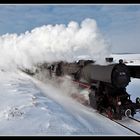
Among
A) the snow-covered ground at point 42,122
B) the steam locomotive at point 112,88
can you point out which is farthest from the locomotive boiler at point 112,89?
the snow-covered ground at point 42,122

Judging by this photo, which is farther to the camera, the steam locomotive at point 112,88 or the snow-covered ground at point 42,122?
the steam locomotive at point 112,88

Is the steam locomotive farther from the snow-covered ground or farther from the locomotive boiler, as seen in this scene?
the snow-covered ground

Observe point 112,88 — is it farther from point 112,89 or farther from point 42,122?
point 42,122

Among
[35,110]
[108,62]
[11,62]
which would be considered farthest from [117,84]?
[11,62]

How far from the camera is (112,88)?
14461 millimetres

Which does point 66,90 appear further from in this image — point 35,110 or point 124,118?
point 35,110

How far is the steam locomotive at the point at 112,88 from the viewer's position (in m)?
13.9

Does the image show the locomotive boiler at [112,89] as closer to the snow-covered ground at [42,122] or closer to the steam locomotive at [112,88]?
the steam locomotive at [112,88]

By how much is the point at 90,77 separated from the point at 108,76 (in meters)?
2.34

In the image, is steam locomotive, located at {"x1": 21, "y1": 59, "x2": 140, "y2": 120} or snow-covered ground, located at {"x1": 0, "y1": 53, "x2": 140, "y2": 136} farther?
steam locomotive, located at {"x1": 21, "y1": 59, "x2": 140, "y2": 120}

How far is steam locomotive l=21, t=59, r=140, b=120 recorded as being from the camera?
1387cm

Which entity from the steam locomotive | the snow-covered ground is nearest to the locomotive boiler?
the steam locomotive

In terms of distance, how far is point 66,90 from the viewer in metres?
21.0

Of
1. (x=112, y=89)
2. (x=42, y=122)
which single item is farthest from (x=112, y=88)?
(x=42, y=122)
